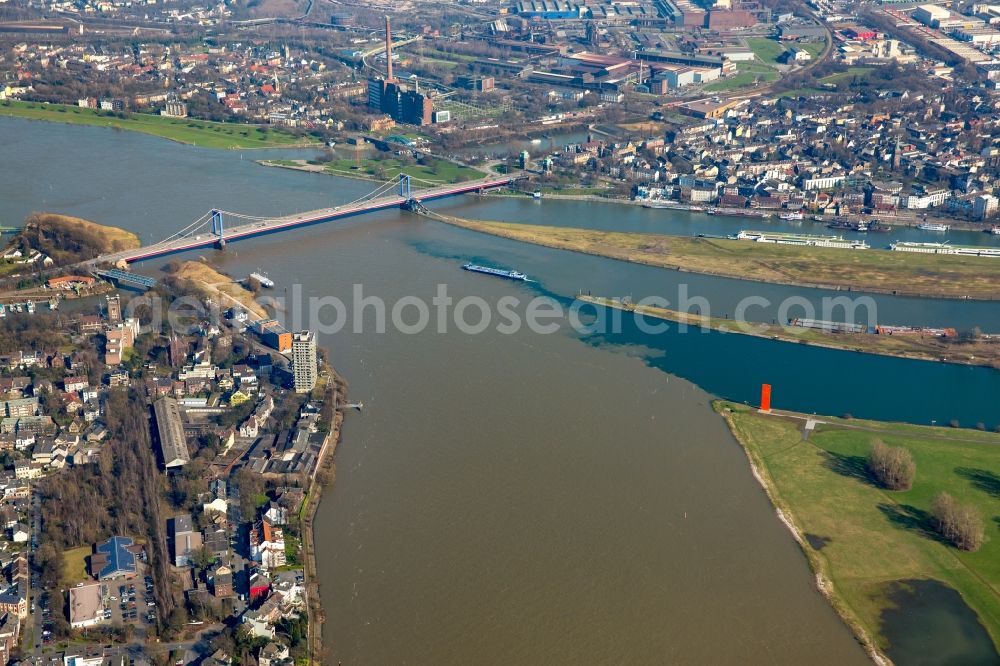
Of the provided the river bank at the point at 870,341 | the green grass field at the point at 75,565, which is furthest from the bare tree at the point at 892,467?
the green grass field at the point at 75,565

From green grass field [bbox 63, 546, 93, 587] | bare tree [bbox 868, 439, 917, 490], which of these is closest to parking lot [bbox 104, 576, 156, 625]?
green grass field [bbox 63, 546, 93, 587]

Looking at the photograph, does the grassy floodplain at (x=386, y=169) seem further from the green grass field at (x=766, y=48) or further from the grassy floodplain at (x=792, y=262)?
the green grass field at (x=766, y=48)

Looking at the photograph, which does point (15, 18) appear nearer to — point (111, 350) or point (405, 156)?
point (405, 156)

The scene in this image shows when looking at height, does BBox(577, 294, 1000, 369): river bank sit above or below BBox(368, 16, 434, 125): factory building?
below

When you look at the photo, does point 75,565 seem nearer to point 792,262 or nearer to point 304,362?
point 304,362

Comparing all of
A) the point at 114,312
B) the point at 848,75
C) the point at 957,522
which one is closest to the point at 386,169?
the point at 114,312

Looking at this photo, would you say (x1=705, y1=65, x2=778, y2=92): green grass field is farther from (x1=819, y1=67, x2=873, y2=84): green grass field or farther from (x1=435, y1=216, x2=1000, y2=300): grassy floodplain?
(x1=435, y1=216, x2=1000, y2=300): grassy floodplain
